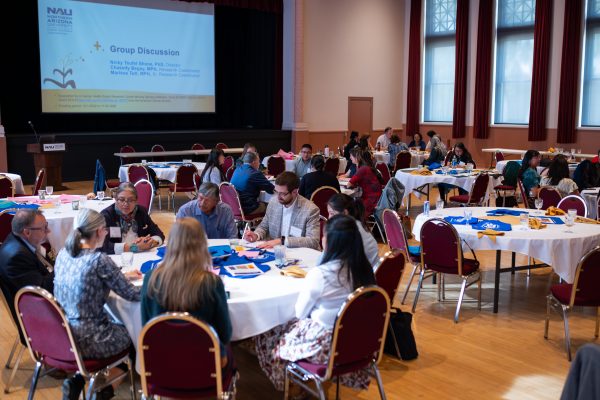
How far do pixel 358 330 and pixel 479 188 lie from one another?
6545 mm

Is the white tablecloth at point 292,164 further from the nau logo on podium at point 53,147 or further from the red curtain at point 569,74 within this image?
the red curtain at point 569,74

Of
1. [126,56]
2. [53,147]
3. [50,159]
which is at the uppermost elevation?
[126,56]

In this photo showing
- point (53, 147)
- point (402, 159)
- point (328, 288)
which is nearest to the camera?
point (328, 288)

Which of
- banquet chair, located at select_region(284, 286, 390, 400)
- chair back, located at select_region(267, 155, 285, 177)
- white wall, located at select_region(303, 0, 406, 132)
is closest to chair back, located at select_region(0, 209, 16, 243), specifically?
banquet chair, located at select_region(284, 286, 390, 400)

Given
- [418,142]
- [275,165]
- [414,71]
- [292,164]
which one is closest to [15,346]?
[275,165]

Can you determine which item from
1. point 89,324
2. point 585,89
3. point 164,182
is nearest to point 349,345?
point 89,324

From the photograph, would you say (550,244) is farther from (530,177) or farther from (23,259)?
(23,259)

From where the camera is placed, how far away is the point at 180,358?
3055 millimetres

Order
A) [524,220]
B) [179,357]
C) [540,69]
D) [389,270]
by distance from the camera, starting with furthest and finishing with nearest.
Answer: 1. [540,69]
2. [524,220]
3. [389,270]
4. [179,357]

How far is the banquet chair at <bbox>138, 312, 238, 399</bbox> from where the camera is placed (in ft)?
9.81

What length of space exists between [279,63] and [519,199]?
779 centimetres

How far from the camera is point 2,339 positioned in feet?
16.9

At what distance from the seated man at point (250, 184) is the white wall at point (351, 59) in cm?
1009

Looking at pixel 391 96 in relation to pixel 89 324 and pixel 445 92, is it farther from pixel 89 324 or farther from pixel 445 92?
pixel 89 324
